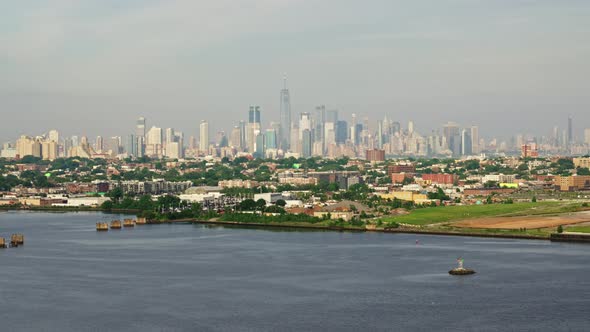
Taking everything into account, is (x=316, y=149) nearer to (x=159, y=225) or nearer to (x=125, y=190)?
(x=125, y=190)

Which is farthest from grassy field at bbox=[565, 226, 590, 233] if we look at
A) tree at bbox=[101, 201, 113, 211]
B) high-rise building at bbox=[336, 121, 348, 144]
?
high-rise building at bbox=[336, 121, 348, 144]

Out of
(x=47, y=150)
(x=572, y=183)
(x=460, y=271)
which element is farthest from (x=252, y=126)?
(x=460, y=271)

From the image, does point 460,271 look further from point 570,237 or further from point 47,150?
point 47,150

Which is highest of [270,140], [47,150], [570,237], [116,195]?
[270,140]

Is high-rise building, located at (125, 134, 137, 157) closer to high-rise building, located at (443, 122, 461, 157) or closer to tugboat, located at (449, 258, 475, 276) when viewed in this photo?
high-rise building, located at (443, 122, 461, 157)

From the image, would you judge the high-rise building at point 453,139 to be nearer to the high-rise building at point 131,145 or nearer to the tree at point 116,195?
the high-rise building at point 131,145

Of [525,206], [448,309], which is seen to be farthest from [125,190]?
[448,309]
